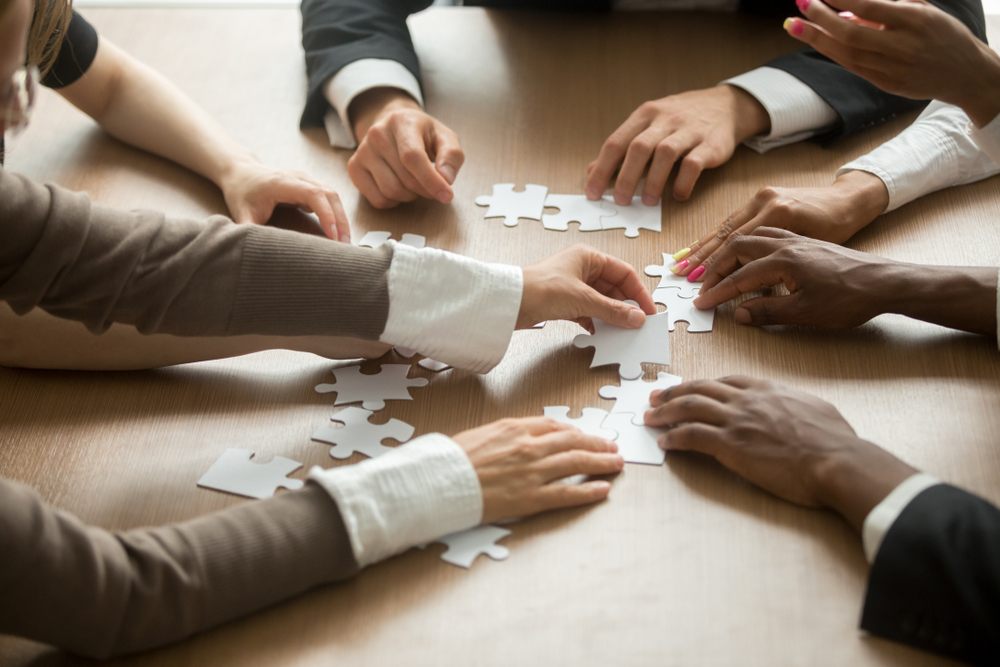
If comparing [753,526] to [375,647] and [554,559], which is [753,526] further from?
[375,647]

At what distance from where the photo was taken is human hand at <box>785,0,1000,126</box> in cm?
142

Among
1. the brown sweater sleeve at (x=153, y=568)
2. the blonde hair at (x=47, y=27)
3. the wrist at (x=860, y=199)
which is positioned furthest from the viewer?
the wrist at (x=860, y=199)

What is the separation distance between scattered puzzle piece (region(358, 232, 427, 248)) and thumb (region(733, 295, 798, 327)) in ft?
1.67

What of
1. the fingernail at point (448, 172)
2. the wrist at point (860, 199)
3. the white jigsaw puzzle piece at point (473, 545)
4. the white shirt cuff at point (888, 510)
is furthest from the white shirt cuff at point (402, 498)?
the wrist at point (860, 199)

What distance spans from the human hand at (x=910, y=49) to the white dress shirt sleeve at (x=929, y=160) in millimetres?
210

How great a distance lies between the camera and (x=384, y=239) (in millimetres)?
1700

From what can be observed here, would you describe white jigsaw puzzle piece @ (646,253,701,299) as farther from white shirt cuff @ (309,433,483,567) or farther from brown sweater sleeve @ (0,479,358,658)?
brown sweater sleeve @ (0,479,358,658)

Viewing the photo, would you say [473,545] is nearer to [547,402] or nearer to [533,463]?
[533,463]

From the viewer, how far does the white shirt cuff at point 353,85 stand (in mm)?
1901

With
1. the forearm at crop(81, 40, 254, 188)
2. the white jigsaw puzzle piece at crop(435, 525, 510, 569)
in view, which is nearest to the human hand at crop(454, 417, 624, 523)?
the white jigsaw puzzle piece at crop(435, 525, 510, 569)

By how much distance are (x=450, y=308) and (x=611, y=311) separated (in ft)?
0.73

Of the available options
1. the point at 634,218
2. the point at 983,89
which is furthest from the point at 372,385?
the point at 983,89

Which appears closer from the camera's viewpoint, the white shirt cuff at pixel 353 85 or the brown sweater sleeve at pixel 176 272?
the brown sweater sleeve at pixel 176 272

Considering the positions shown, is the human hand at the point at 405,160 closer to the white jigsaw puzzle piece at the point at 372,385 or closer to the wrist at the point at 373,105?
the wrist at the point at 373,105
